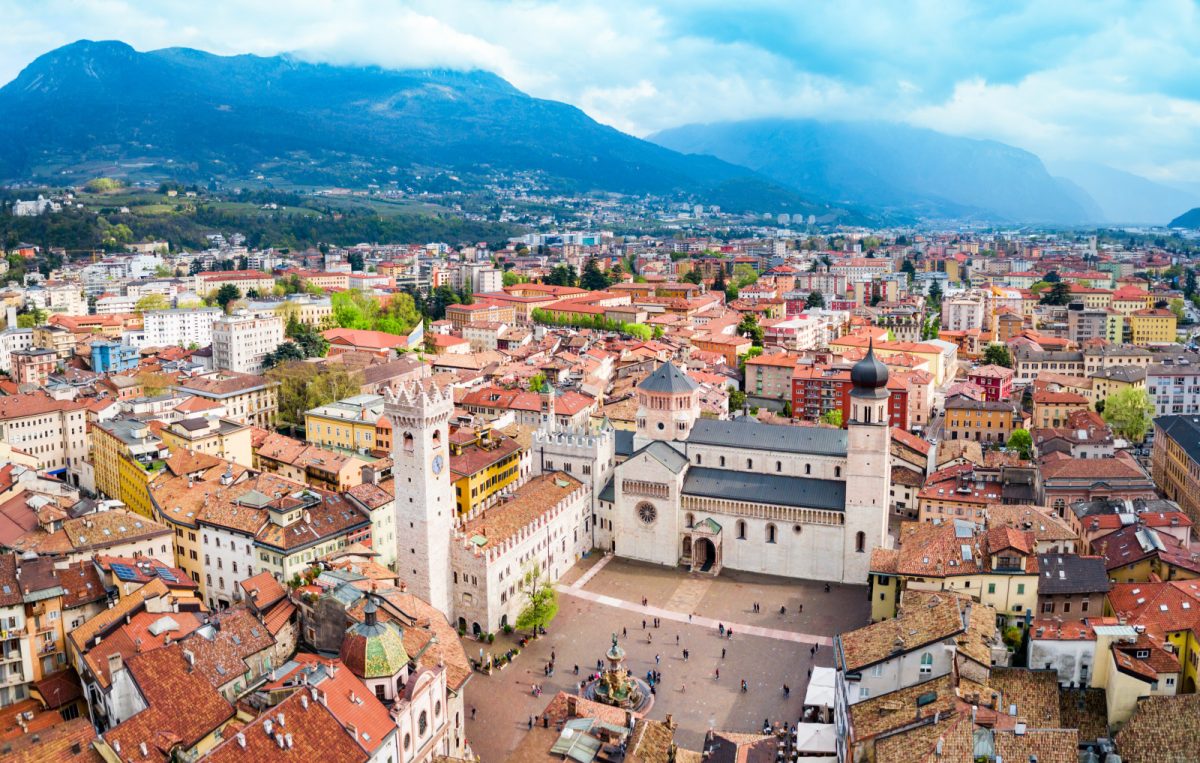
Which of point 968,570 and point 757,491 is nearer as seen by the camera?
point 968,570

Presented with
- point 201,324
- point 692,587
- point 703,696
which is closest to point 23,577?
point 703,696

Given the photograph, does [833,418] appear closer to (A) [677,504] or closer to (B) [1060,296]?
(A) [677,504]

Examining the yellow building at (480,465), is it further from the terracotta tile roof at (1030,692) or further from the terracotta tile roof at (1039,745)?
the terracotta tile roof at (1039,745)

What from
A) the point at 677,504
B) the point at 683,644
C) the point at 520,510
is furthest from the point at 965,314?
the point at 683,644

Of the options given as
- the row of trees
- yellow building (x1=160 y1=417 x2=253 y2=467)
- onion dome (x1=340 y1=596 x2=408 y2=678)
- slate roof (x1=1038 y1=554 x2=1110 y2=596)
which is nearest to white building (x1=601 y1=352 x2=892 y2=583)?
slate roof (x1=1038 y1=554 x2=1110 y2=596)

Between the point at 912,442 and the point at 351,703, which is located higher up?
the point at 912,442

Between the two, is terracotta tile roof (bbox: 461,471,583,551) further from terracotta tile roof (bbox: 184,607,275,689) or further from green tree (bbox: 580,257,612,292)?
green tree (bbox: 580,257,612,292)

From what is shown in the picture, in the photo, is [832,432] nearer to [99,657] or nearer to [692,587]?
[692,587]

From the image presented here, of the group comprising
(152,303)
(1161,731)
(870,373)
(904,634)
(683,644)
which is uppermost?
(870,373)
